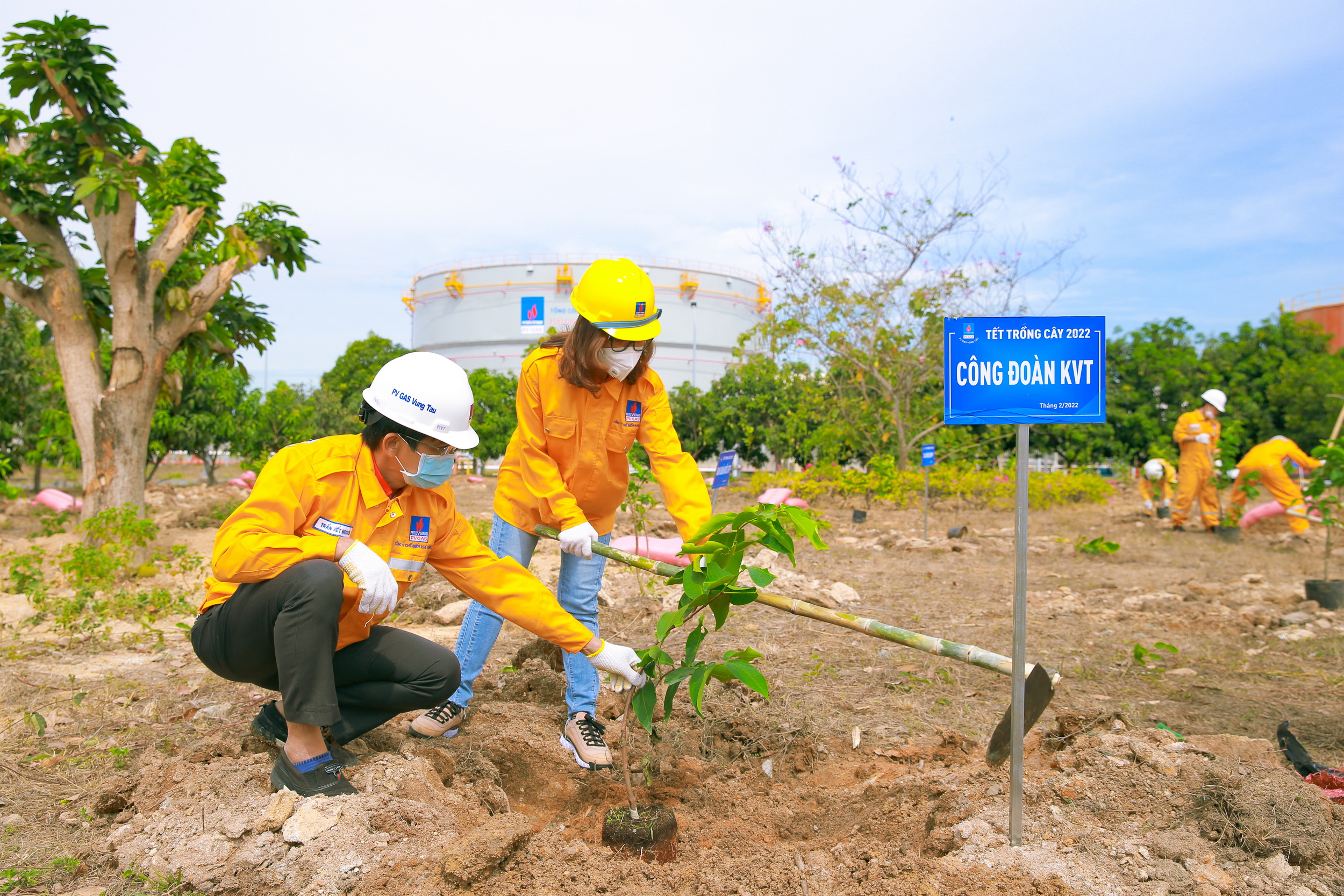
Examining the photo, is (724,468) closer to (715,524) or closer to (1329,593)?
(1329,593)

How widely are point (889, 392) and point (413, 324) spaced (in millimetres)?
36694

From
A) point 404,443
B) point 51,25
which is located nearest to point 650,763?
point 404,443

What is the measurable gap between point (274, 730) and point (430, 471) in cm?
102

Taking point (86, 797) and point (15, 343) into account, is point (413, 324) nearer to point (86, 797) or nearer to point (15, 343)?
point (15, 343)

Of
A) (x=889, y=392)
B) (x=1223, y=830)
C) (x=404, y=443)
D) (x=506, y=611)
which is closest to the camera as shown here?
(x=1223, y=830)

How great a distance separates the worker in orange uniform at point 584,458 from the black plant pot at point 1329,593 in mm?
5182

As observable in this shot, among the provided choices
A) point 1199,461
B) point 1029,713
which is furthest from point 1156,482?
point 1029,713

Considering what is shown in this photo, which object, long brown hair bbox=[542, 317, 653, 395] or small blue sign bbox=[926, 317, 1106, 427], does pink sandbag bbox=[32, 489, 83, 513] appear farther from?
small blue sign bbox=[926, 317, 1106, 427]

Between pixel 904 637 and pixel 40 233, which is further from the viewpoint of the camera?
pixel 40 233

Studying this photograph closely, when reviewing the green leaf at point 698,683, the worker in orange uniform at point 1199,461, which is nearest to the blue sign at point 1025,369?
the green leaf at point 698,683

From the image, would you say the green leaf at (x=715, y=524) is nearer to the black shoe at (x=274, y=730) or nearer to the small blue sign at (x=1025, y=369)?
the small blue sign at (x=1025, y=369)

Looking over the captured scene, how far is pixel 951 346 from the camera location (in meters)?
2.10

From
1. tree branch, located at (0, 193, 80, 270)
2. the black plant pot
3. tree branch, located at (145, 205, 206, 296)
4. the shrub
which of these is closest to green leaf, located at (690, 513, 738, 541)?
the black plant pot

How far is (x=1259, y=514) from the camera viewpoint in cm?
1008
